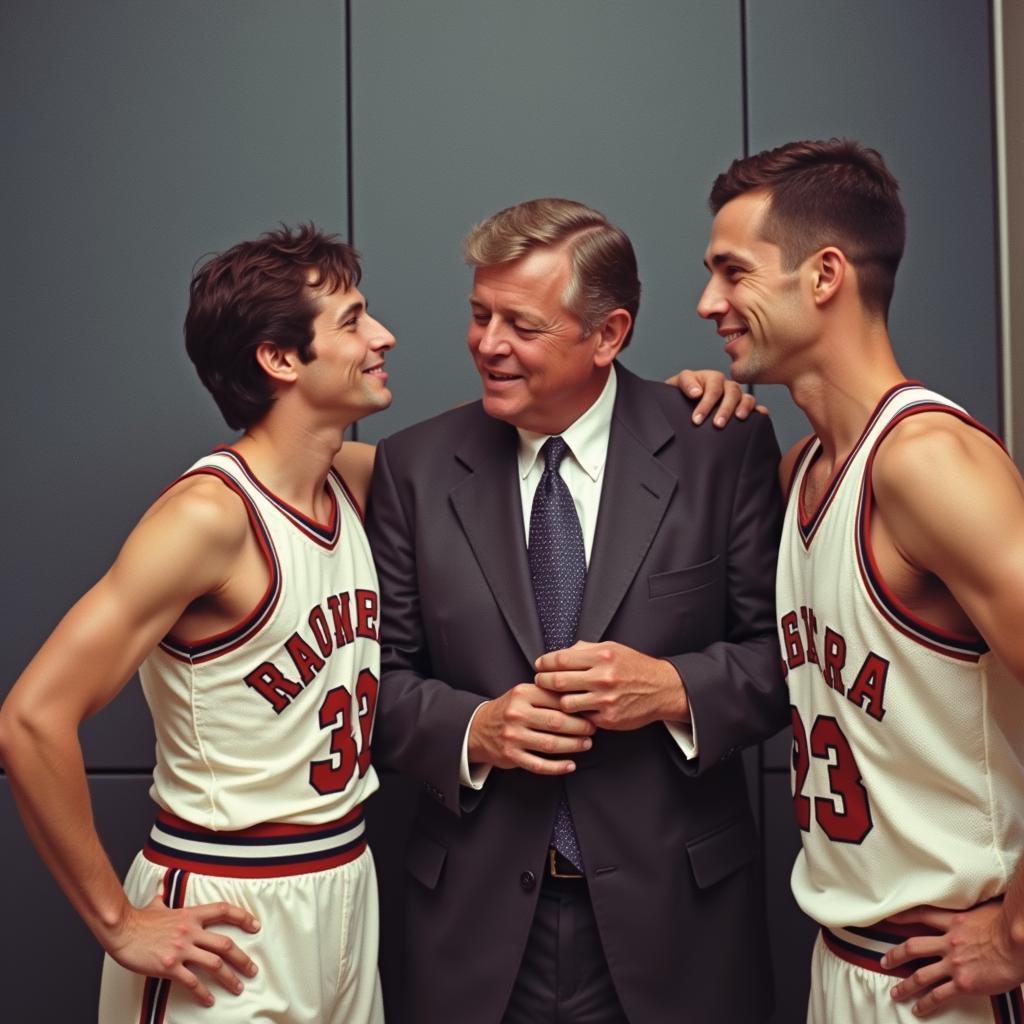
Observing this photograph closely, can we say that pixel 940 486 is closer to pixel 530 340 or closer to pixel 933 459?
pixel 933 459

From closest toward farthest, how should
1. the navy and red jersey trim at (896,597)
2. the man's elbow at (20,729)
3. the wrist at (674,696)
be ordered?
the navy and red jersey trim at (896,597), the man's elbow at (20,729), the wrist at (674,696)

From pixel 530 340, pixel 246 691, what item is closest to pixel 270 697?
pixel 246 691

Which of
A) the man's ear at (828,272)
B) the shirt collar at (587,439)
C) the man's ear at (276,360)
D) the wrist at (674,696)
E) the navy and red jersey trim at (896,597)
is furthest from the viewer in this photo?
the shirt collar at (587,439)

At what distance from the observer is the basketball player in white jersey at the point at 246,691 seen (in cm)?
179

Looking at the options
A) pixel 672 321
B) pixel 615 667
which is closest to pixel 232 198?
pixel 672 321

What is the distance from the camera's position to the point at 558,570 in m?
2.08

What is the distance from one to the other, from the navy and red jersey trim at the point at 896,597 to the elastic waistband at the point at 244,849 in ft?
3.02

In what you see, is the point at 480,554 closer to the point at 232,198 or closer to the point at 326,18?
the point at 232,198

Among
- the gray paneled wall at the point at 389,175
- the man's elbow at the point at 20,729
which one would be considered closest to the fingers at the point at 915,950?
the gray paneled wall at the point at 389,175

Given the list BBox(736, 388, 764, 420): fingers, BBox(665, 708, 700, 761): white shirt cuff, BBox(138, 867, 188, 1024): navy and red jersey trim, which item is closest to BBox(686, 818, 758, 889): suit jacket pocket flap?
BBox(665, 708, 700, 761): white shirt cuff

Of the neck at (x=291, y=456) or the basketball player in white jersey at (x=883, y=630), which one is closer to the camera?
the basketball player in white jersey at (x=883, y=630)

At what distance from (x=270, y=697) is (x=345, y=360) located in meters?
0.57

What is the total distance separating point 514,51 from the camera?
2621 millimetres

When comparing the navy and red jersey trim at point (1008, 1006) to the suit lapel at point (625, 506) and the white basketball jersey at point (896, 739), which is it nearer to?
the white basketball jersey at point (896, 739)
